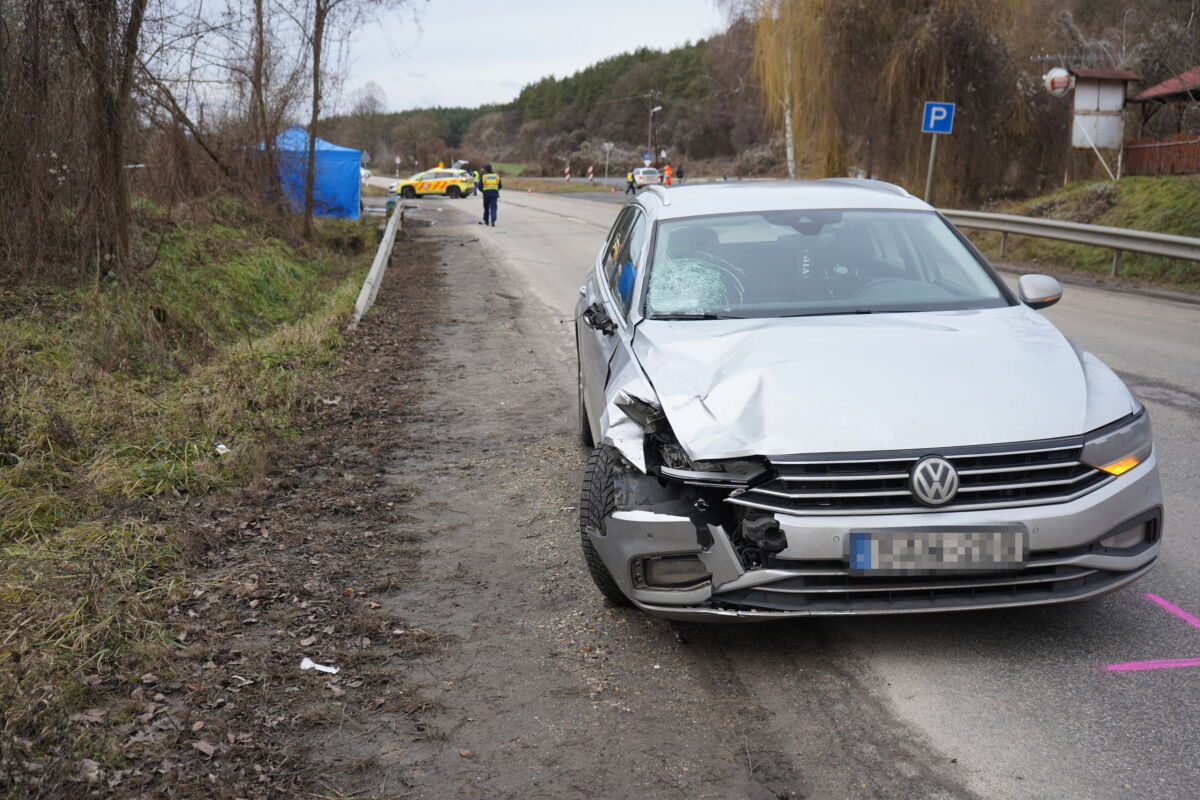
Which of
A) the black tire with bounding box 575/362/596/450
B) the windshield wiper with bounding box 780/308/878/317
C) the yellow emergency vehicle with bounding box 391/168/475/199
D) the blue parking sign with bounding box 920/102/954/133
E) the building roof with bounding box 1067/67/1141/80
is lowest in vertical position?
the black tire with bounding box 575/362/596/450

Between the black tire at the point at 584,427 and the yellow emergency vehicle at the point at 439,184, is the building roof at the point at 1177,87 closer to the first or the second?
the black tire at the point at 584,427

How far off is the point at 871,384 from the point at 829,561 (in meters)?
0.73

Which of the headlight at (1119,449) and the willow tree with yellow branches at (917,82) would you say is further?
the willow tree with yellow branches at (917,82)

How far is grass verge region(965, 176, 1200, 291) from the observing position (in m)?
16.3

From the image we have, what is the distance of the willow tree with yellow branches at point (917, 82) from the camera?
24641 mm

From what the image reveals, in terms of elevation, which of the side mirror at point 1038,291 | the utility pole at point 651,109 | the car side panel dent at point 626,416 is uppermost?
the utility pole at point 651,109

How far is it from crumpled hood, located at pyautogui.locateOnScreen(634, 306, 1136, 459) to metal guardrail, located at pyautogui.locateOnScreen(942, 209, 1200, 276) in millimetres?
8986

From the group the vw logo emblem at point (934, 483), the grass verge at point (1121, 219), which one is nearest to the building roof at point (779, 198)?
the vw logo emblem at point (934, 483)

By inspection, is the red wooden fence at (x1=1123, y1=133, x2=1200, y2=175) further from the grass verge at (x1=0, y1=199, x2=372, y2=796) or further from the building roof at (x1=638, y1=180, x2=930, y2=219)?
the building roof at (x1=638, y1=180, x2=930, y2=219)

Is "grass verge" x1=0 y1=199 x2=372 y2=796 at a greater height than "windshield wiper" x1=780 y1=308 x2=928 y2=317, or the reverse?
"windshield wiper" x1=780 y1=308 x2=928 y2=317

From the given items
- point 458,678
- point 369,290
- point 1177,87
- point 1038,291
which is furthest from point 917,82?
point 458,678

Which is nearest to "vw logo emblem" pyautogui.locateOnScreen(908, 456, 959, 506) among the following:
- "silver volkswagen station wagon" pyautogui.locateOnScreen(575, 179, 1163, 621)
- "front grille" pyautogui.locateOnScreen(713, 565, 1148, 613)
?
"silver volkswagen station wagon" pyautogui.locateOnScreen(575, 179, 1163, 621)

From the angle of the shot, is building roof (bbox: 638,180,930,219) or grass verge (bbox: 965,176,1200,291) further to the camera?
grass verge (bbox: 965,176,1200,291)

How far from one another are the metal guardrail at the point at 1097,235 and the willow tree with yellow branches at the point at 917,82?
5.50m
